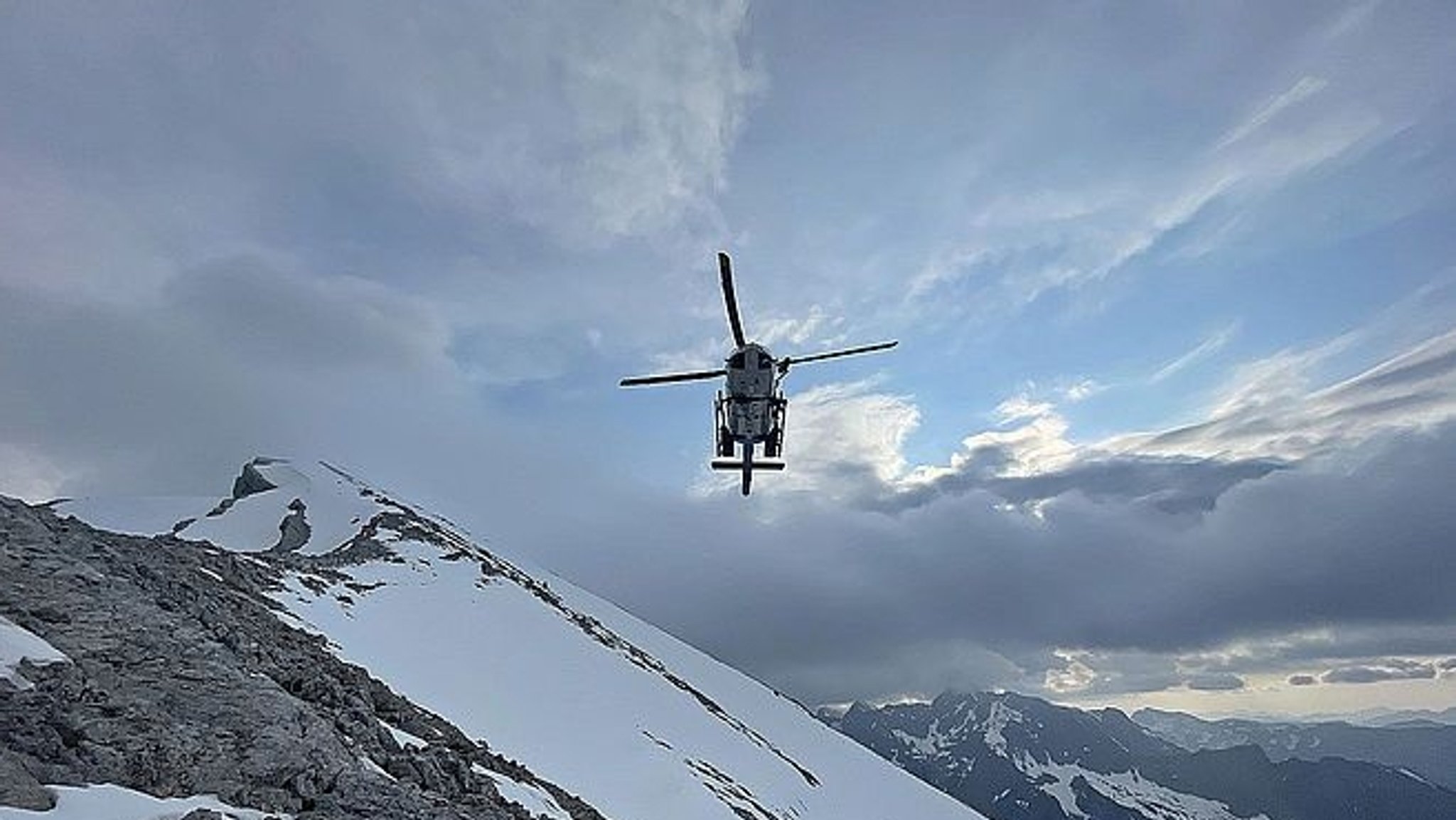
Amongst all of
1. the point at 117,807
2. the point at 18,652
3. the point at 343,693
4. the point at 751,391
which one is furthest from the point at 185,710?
the point at 751,391

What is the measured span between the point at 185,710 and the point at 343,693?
6.71m

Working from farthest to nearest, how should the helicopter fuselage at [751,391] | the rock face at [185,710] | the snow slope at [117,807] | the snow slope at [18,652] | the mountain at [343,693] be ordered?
the helicopter fuselage at [751,391] < the mountain at [343,693] < the snow slope at [18,652] < the rock face at [185,710] < the snow slope at [117,807]

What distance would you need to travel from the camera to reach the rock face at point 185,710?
14734 millimetres

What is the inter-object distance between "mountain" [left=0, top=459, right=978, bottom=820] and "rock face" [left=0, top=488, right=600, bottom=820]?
0.06 metres

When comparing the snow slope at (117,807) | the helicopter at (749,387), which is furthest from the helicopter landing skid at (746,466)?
the snow slope at (117,807)

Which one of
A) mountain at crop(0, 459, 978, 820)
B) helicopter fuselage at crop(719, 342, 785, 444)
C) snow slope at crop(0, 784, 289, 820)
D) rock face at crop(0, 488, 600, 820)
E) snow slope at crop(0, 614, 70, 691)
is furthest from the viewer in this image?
helicopter fuselage at crop(719, 342, 785, 444)

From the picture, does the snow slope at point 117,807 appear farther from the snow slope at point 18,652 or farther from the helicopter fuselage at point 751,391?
the helicopter fuselage at point 751,391

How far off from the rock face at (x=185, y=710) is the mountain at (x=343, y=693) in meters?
0.06

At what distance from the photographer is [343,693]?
24016 mm

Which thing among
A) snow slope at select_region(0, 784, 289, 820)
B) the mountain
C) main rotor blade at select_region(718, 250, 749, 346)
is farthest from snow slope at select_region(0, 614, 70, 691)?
main rotor blade at select_region(718, 250, 749, 346)

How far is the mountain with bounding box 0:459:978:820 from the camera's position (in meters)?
15.5

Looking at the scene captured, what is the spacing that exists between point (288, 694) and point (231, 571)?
817 inches

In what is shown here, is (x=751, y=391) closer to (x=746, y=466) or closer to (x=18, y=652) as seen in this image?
(x=746, y=466)

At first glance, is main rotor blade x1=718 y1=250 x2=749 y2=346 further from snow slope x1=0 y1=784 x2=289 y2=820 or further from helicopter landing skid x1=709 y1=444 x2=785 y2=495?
snow slope x1=0 y1=784 x2=289 y2=820
